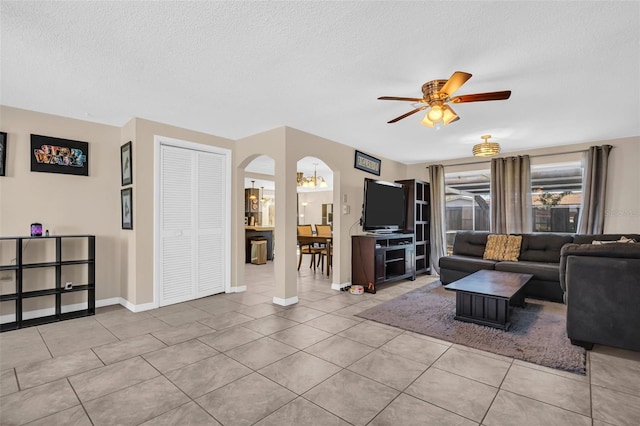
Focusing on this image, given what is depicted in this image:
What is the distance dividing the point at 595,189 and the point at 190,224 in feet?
20.5

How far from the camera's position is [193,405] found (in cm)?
196

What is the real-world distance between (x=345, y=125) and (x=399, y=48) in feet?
6.24

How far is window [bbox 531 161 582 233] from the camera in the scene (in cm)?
556

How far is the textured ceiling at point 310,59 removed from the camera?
193cm

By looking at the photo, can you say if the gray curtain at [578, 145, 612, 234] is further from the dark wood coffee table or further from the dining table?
the dining table

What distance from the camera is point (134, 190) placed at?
12.6 ft

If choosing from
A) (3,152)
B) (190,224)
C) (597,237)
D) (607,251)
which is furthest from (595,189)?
(3,152)

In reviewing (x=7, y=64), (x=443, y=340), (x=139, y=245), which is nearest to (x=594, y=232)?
(x=443, y=340)

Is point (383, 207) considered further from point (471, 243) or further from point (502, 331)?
point (502, 331)

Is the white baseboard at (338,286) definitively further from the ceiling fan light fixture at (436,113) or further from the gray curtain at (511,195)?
the ceiling fan light fixture at (436,113)

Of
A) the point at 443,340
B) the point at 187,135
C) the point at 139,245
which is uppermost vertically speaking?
the point at 187,135

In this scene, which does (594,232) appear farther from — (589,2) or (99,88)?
(99,88)

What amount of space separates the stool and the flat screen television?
11.3ft

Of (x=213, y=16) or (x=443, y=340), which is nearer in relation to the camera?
(x=213, y=16)
